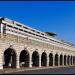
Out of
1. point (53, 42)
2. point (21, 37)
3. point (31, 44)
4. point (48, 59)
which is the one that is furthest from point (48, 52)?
point (21, 37)

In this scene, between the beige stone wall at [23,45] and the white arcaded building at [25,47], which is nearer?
the beige stone wall at [23,45]

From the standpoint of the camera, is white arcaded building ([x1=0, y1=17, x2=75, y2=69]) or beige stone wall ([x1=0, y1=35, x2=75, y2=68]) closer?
beige stone wall ([x1=0, y1=35, x2=75, y2=68])

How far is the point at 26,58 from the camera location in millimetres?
51781

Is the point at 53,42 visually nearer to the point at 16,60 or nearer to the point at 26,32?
the point at 26,32

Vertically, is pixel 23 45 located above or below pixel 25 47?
above

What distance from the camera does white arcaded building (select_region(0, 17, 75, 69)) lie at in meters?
41.1

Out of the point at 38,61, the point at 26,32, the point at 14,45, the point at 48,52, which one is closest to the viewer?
the point at 14,45

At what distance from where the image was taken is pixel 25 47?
4922 cm

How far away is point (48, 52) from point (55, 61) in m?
10.1

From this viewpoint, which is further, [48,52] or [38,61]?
[48,52]

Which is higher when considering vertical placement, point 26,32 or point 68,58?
point 26,32

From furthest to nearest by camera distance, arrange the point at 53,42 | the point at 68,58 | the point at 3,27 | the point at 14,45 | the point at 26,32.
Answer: the point at 68,58, the point at 53,42, the point at 26,32, the point at 14,45, the point at 3,27

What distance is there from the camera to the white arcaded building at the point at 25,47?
4106 centimetres

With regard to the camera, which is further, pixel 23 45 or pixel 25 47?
pixel 25 47
